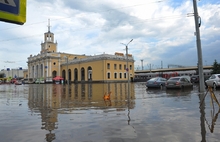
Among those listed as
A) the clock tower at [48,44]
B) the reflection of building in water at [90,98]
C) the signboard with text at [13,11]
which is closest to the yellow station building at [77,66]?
the clock tower at [48,44]

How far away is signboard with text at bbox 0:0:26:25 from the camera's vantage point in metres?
1.97

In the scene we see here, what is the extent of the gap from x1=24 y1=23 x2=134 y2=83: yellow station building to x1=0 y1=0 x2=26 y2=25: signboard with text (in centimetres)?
5475

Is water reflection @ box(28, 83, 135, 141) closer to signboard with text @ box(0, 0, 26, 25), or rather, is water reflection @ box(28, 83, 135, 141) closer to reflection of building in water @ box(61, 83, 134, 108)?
reflection of building in water @ box(61, 83, 134, 108)

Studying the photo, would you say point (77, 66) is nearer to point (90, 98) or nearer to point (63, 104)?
point (90, 98)

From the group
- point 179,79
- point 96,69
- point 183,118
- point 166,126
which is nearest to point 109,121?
point 166,126

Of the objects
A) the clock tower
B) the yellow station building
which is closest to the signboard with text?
the yellow station building

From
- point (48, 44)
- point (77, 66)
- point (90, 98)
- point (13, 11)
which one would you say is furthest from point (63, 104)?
point (48, 44)

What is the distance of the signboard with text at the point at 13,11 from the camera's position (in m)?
1.97

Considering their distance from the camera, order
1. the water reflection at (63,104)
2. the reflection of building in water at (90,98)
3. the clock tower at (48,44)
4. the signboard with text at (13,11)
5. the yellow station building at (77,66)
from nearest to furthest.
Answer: the signboard with text at (13,11), the water reflection at (63,104), the reflection of building in water at (90,98), the yellow station building at (77,66), the clock tower at (48,44)

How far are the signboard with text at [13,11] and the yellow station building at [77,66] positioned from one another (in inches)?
2156

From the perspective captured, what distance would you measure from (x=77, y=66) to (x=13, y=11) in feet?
251

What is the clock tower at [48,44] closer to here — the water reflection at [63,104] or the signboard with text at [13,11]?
the water reflection at [63,104]

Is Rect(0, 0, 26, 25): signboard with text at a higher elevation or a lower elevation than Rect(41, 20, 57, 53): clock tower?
lower

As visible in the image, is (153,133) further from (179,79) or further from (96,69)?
(96,69)
